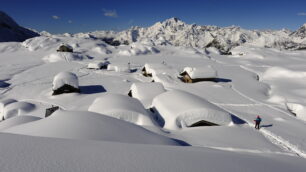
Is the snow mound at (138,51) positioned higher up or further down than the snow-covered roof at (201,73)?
higher up

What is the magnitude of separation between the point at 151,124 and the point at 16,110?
15.7 meters

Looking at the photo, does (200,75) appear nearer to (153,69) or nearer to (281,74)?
(153,69)

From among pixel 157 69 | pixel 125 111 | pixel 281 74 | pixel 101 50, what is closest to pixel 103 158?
pixel 125 111

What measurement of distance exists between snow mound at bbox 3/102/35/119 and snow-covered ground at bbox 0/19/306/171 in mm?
133

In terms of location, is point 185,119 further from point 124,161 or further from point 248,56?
point 248,56

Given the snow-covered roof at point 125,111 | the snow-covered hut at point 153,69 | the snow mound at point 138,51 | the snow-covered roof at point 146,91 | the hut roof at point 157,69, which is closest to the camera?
the snow-covered roof at point 125,111

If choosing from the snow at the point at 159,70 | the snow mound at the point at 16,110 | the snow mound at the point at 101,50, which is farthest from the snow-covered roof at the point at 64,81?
the snow mound at the point at 101,50

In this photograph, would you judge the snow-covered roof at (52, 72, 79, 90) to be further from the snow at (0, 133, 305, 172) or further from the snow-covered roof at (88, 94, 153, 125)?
the snow at (0, 133, 305, 172)

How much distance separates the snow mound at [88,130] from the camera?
28.2 feet

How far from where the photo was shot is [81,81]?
35812 mm

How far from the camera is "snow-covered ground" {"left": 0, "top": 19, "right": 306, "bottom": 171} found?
16.0 ft

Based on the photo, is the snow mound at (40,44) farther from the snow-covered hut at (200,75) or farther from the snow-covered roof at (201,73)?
the snow-covered roof at (201,73)

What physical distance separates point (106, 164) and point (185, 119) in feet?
38.1

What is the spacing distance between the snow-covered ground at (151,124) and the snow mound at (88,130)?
0.14 ft
